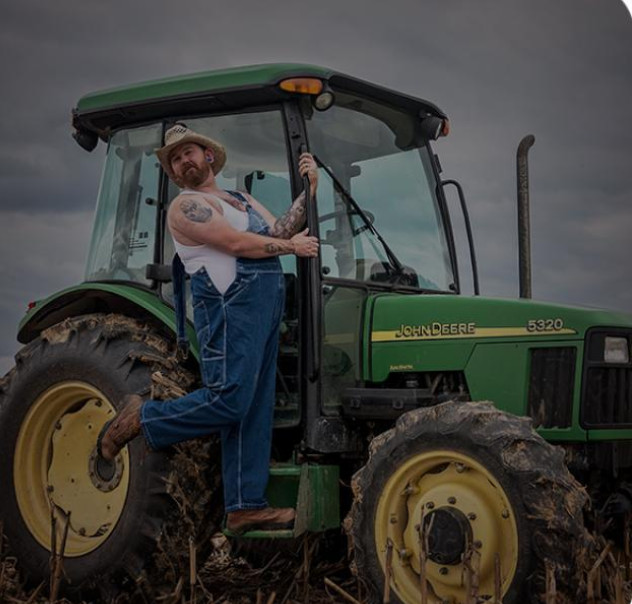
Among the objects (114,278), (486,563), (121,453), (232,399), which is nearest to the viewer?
(486,563)

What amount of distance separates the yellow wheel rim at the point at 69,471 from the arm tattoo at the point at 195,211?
3.16ft

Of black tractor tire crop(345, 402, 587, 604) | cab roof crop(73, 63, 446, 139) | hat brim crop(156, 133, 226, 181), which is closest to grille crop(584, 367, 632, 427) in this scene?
black tractor tire crop(345, 402, 587, 604)

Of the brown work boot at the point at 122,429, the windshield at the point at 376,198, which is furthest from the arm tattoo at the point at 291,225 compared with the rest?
the brown work boot at the point at 122,429

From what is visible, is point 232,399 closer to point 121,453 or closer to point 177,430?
point 177,430

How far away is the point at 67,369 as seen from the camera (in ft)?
15.9

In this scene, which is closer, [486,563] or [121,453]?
[486,563]

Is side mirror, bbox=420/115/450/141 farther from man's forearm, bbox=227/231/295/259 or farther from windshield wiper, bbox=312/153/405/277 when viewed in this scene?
man's forearm, bbox=227/231/295/259

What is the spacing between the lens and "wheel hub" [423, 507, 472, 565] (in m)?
3.81

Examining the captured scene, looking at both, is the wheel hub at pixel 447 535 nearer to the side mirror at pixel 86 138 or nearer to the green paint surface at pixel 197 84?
the green paint surface at pixel 197 84

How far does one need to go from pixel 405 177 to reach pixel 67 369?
192 cm

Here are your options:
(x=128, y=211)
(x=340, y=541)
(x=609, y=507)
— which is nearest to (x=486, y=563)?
(x=609, y=507)

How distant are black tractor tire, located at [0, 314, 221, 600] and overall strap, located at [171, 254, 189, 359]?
84 mm

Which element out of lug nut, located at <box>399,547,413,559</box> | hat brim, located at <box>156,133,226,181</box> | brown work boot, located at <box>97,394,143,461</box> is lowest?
lug nut, located at <box>399,547,413,559</box>

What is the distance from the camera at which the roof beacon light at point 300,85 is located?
180 inches
